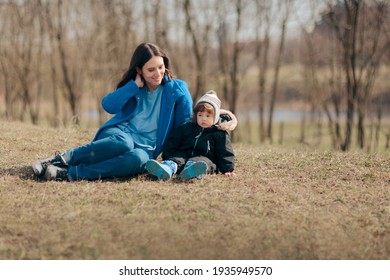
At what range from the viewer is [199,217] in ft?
13.4

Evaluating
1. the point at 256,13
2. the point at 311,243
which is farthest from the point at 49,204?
the point at 256,13

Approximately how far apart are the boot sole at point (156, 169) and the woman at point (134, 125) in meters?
0.21

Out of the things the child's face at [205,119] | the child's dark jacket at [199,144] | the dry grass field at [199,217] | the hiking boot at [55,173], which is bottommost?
the dry grass field at [199,217]

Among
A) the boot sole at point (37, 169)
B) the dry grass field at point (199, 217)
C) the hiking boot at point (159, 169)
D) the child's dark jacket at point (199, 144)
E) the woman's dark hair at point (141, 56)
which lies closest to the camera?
the dry grass field at point (199, 217)

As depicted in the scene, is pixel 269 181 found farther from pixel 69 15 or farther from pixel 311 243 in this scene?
pixel 69 15

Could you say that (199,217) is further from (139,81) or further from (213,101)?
(139,81)

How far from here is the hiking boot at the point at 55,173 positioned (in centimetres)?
503

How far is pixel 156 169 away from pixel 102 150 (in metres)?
0.58

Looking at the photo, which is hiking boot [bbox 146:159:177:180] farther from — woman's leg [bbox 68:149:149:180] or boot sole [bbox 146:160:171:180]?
woman's leg [bbox 68:149:149:180]

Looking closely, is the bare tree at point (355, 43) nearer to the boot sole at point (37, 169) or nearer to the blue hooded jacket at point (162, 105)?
the blue hooded jacket at point (162, 105)

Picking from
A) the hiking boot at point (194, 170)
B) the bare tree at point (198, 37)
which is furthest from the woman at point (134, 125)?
the bare tree at point (198, 37)
